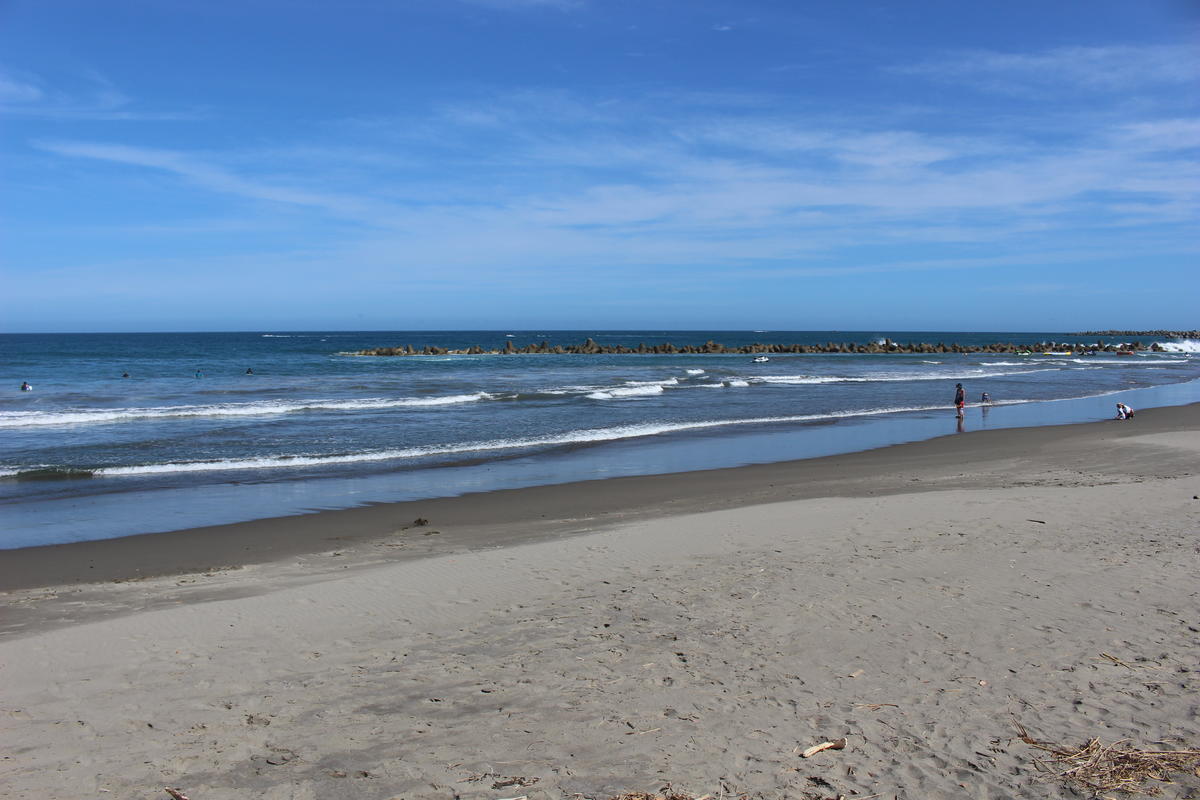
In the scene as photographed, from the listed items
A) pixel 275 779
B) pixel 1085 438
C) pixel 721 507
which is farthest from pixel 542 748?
pixel 1085 438

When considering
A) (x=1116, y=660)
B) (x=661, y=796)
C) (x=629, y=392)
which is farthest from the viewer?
(x=629, y=392)

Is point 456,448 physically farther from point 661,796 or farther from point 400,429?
point 661,796

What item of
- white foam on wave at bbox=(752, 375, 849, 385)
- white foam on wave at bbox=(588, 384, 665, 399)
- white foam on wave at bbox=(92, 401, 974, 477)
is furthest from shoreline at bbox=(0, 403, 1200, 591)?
white foam on wave at bbox=(752, 375, 849, 385)

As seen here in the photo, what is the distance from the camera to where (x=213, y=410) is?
25.0 m

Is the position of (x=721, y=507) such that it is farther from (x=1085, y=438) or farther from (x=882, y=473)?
(x=1085, y=438)

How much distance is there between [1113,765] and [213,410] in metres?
25.9

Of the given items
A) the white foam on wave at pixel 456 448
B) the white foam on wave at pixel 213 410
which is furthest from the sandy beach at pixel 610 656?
the white foam on wave at pixel 213 410

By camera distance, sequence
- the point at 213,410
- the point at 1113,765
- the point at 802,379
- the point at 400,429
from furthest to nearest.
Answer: the point at 802,379 → the point at 213,410 → the point at 400,429 → the point at 1113,765

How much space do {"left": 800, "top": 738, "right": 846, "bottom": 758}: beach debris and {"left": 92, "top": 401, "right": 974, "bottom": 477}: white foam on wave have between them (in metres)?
13.4

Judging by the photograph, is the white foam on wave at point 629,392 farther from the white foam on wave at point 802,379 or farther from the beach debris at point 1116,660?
the beach debris at point 1116,660

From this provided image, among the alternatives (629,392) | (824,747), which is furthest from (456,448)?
(629,392)

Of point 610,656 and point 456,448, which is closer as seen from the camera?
point 610,656

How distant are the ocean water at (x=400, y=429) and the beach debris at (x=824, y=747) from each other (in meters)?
9.28

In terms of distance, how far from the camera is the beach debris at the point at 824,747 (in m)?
3.94
